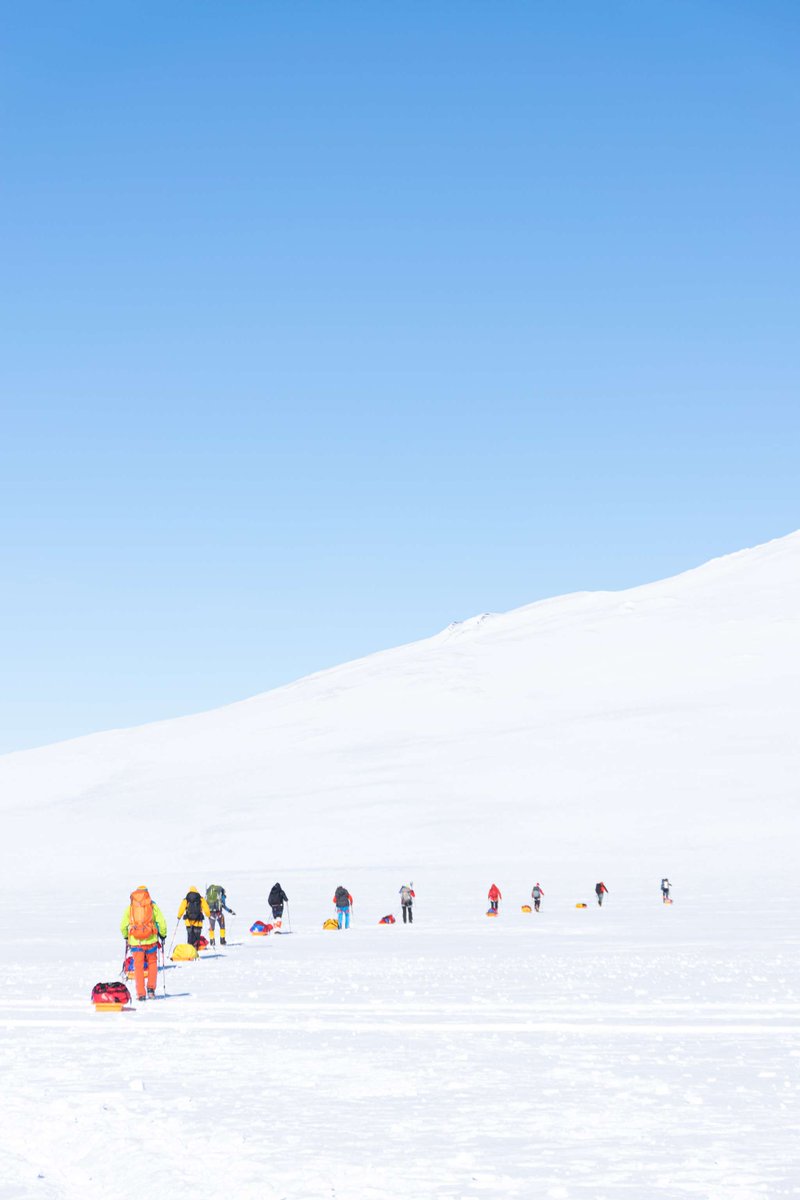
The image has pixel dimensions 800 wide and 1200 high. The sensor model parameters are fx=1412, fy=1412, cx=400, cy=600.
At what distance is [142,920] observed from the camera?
690 inches

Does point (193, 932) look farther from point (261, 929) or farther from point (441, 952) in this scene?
point (261, 929)

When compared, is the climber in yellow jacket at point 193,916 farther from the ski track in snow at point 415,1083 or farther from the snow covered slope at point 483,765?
the snow covered slope at point 483,765

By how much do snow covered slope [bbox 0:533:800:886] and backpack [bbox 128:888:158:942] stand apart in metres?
37.7

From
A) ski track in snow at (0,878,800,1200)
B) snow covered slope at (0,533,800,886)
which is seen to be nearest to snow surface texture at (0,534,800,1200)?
ski track in snow at (0,878,800,1200)

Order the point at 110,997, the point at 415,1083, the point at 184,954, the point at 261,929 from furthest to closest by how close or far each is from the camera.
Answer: the point at 261,929 → the point at 184,954 → the point at 110,997 → the point at 415,1083

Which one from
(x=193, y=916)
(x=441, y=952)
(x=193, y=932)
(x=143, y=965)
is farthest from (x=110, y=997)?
(x=193, y=932)

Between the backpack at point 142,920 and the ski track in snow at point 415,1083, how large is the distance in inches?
37.0

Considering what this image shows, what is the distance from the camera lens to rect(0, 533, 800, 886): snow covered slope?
204ft

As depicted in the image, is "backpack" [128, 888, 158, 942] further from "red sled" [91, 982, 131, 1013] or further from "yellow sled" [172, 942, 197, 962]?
"yellow sled" [172, 942, 197, 962]

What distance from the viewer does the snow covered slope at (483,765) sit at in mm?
62031

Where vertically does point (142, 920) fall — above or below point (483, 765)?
below

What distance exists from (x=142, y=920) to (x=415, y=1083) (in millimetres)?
7197

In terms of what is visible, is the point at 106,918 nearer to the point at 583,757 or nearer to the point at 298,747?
the point at 583,757

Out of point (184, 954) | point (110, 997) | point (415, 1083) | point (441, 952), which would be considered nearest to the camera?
point (415, 1083)
